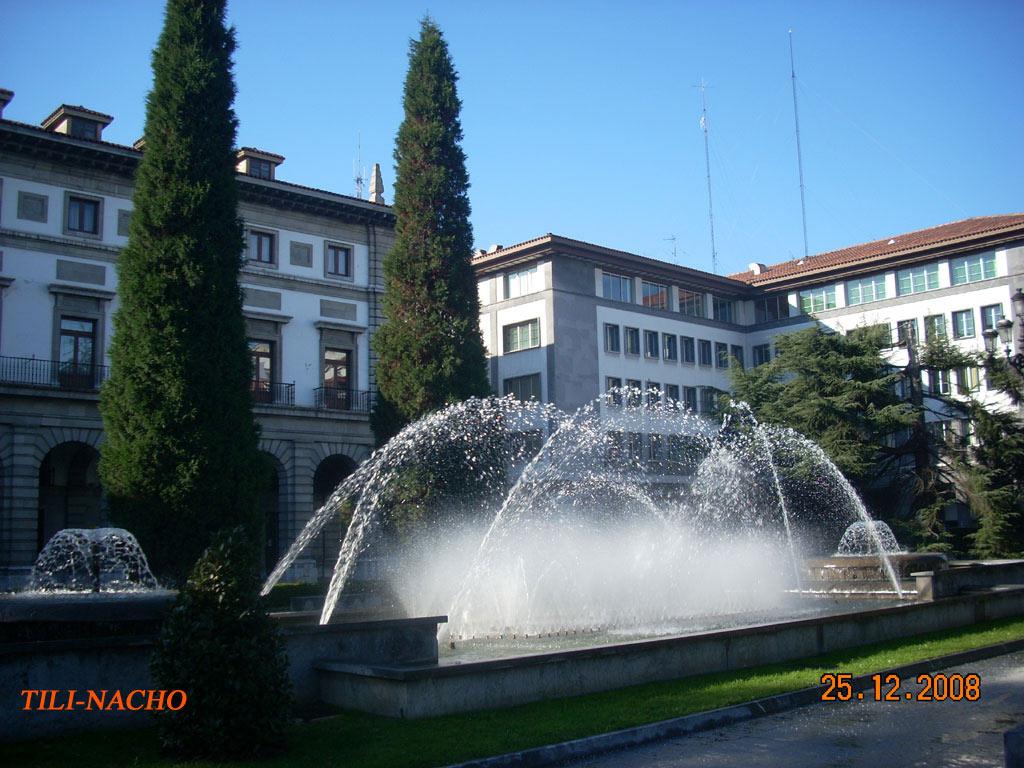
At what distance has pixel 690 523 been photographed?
951 inches

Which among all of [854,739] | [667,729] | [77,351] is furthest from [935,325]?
[667,729]

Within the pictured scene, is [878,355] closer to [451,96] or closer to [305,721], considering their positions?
[451,96]

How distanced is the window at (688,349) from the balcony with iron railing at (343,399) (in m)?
20.2

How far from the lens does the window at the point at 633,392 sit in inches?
1882

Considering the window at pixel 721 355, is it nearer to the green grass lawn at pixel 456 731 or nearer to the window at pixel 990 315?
the window at pixel 990 315

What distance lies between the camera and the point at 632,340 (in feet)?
161

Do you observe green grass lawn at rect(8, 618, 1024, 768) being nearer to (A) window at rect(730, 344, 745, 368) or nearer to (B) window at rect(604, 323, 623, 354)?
(B) window at rect(604, 323, 623, 354)

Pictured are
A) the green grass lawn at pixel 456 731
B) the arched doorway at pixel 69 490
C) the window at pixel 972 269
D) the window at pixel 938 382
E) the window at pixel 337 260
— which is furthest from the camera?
the window at pixel 972 269

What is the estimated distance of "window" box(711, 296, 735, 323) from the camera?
5497cm

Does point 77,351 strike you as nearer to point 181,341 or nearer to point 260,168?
point 181,341

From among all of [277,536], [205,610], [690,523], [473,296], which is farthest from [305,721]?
[277,536]

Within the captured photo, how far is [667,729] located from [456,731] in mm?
1905

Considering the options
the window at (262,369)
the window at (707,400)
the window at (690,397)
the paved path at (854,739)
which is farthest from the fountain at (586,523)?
the window at (262,369)

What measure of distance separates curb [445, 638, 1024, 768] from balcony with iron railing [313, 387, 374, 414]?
27793 millimetres
